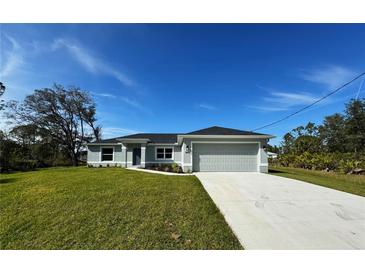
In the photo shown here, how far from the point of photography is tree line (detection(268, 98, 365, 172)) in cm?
1750

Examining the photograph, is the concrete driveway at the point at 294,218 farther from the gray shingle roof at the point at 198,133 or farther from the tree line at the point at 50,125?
the tree line at the point at 50,125

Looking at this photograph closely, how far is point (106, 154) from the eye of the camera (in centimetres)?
1841

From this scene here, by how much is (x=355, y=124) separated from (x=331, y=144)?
663cm

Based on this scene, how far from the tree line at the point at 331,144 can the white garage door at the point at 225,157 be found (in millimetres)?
9852

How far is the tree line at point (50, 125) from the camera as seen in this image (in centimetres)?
2311

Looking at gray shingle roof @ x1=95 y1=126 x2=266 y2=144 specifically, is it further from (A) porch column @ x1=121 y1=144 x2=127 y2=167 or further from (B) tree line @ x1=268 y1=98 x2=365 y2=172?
(B) tree line @ x1=268 y1=98 x2=365 y2=172

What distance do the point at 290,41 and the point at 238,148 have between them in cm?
718

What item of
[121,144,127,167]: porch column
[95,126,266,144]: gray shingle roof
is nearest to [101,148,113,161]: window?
[95,126,266,144]: gray shingle roof

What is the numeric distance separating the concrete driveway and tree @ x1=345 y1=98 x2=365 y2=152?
93.1 feet

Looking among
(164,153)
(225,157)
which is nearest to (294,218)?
(225,157)

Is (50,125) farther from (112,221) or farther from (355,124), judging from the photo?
(355,124)

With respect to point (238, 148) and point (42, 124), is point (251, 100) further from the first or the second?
point (42, 124)
